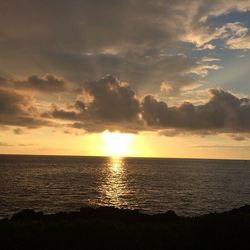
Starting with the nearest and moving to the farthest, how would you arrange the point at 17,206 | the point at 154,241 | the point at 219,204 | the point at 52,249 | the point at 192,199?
the point at 52,249 < the point at 154,241 < the point at 17,206 < the point at 219,204 < the point at 192,199

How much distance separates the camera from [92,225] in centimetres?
3181

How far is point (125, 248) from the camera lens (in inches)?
1104

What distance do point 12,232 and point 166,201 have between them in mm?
62441

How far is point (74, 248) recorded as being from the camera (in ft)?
90.5

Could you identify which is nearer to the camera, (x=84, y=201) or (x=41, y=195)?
(x=84, y=201)

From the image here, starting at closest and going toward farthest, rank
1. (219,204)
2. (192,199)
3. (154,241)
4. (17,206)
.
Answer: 1. (154,241)
2. (17,206)
3. (219,204)
4. (192,199)

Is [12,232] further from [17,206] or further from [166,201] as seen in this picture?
[166,201]

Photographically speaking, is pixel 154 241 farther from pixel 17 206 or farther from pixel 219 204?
pixel 219 204

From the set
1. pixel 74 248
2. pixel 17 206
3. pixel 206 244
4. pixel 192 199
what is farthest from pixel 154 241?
pixel 192 199

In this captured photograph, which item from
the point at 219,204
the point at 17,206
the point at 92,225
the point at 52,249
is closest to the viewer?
the point at 52,249

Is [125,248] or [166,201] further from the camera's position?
[166,201]

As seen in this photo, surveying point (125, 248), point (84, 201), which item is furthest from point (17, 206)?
point (125, 248)

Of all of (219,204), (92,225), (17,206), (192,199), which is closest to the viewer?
(92,225)

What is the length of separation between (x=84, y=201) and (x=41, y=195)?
48.1 feet
